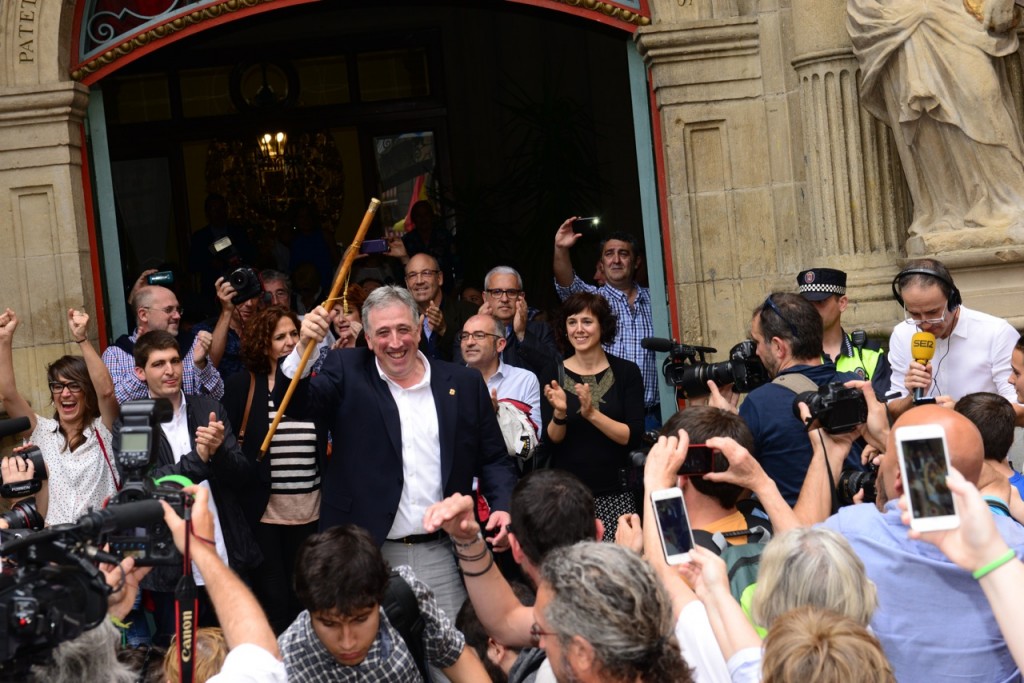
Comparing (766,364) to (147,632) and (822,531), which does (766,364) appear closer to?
(822,531)

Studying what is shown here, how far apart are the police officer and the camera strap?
3787 mm

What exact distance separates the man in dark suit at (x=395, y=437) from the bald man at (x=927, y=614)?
230cm

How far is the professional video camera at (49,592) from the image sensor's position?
3.08 meters

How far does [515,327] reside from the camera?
770cm

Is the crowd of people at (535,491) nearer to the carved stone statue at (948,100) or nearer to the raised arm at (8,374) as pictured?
the raised arm at (8,374)

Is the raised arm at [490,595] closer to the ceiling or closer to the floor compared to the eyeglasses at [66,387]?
closer to the floor

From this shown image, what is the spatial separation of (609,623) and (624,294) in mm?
5169

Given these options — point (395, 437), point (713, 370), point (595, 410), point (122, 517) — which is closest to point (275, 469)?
point (395, 437)

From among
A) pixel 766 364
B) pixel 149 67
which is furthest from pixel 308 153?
pixel 766 364

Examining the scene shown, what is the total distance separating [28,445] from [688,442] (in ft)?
8.84

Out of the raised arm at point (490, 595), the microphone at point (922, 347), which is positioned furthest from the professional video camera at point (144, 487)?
the microphone at point (922, 347)

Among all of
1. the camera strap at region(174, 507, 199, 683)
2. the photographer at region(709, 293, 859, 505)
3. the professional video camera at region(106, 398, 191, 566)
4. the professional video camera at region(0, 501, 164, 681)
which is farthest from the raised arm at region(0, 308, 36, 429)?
the professional video camera at region(0, 501, 164, 681)

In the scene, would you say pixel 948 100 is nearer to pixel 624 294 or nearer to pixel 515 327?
pixel 624 294

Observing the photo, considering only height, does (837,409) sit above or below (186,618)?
above
